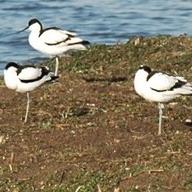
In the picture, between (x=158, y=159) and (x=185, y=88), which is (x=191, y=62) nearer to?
(x=185, y=88)

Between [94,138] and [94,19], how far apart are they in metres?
13.5

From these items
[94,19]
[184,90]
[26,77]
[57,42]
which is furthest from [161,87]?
[94,19]

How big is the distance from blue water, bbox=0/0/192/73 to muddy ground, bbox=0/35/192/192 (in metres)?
5.88

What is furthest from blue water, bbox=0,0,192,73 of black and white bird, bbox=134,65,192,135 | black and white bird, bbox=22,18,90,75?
black and white bird, bbox=134,65,192,135

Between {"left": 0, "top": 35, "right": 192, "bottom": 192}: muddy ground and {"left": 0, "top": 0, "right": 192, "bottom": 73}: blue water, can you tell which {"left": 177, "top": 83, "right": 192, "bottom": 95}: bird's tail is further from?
{"left": 0, "top": 0, "right": 192, "bottom": 73}: blue water

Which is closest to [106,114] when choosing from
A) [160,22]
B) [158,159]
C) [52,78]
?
[52,78]

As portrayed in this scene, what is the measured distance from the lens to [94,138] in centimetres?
1042

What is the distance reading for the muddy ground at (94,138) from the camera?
878 centimetres

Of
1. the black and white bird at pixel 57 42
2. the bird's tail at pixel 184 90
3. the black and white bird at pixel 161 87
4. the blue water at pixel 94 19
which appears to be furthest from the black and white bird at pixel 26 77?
the blue water at pixel 94 19

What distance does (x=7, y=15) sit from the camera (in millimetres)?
24250

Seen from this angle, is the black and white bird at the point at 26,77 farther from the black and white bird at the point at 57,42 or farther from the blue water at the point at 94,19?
the blue water at the point at 94,19

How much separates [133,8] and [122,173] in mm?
16521

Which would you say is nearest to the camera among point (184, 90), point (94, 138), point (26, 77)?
point (94, 138)

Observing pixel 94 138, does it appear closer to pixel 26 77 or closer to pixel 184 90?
pixel 184 90
